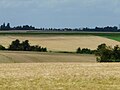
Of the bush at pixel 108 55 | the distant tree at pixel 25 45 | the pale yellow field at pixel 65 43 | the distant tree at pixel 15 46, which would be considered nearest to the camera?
the bush at pixel 108 55

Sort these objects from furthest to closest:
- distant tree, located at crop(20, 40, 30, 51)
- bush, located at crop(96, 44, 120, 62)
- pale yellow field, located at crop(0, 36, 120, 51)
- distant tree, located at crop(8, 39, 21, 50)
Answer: pale yellow field, located at crop(0, 36, 120, 51) → distant tree, located at crop(8, 39, 21, 50) → distant tree, located at crop(20, 40, 30, 51) → bush, located at crop(96, 44, 120, 62)

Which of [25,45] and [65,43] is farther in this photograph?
[65,43]

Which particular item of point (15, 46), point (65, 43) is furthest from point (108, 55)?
point (65, 43)

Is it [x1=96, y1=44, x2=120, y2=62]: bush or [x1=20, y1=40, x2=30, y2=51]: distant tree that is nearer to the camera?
[x1=96, y1=44, x2=120, y2=62]: bush

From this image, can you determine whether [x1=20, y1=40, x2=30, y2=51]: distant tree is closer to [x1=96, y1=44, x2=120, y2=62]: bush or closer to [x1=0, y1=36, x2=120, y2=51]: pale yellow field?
[x1=0, y1=36, x2=120, y2=51]: pale yellow field

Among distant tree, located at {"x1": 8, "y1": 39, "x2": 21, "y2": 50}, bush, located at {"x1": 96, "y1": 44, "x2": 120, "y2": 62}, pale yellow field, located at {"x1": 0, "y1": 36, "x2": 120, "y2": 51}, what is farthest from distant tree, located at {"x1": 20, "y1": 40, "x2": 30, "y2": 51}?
bush, located at {"x1": 96, "y1": 44, "x2": 120, "y2": 62}

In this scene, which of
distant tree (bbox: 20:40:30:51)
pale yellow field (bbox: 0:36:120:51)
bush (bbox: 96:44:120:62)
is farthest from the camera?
pale yellow field (bbox: 0:36:120:51)

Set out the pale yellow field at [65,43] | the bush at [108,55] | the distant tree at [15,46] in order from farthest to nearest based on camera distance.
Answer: the pale yellow field at [65,43] < the distant tree at [15,46] < the bush at [108,55]

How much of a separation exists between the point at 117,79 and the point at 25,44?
7280cm

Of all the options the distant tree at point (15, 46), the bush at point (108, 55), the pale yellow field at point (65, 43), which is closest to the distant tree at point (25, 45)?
the distant tree at point (15, 46)

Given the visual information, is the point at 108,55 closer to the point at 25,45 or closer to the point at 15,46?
the point at 25,45

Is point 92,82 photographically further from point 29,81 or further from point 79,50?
point 79,50

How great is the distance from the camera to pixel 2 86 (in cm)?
1984

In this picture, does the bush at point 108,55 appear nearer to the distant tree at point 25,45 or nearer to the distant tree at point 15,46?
the distant tree at point 25,45
